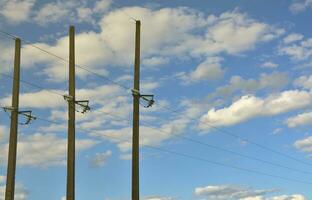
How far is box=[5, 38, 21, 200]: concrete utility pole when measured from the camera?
82.5ft

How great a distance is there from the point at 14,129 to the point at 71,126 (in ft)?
11.8

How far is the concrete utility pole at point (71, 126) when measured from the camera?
23.2 m

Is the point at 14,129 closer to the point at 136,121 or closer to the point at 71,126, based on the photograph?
the point at 71,126

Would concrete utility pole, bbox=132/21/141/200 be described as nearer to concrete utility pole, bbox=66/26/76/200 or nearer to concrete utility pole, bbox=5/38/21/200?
concrete utility pole, bbox=66/26/76/200

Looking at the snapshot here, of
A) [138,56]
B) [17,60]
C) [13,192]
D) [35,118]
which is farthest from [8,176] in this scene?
[138,56]

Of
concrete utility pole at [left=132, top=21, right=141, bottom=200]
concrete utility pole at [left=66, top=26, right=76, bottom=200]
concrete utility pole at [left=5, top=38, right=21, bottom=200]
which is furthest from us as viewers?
concrete utility pole at [left=5, top=38, right=21, bottom=200]

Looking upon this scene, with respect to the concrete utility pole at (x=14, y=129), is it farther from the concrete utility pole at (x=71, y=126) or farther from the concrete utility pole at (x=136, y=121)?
the concrete utility pole at (x=136, y=121)

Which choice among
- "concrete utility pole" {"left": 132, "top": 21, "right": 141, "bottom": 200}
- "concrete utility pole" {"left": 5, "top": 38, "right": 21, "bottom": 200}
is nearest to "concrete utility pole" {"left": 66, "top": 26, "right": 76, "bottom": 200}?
"concrete utility pole" {"left": 132, "top": 21, "right": 141, "bottom": 200}

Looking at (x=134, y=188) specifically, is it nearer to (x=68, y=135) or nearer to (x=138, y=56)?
(x=68, y=135)

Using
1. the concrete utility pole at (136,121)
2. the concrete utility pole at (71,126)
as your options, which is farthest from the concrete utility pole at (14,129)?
the concrete utility pole at (136,121)

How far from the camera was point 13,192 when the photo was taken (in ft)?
82.7

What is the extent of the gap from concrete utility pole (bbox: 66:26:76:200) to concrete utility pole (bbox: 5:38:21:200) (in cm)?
318

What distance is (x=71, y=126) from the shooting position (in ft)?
79.7

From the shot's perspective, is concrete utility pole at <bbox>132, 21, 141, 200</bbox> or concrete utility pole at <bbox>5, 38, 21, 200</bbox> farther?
concrete utility pole at <bbox>5, 38, 21, 200</bbox>
